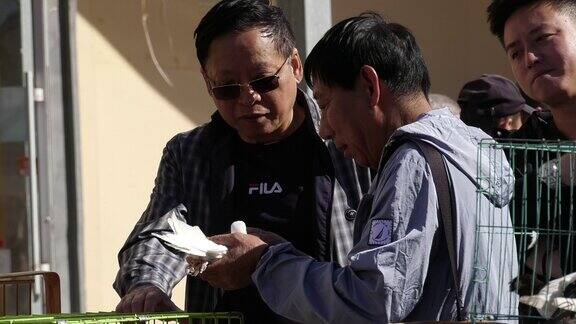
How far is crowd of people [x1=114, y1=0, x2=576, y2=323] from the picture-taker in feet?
9.20

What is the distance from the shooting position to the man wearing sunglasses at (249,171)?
3689 mm

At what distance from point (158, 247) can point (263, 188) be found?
13.8 inches

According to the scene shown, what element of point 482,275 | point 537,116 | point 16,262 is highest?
point 537,116

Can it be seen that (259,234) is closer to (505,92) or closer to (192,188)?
(192,188)

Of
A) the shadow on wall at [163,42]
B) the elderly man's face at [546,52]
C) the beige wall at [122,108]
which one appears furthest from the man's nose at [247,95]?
the shadow on wall at [163,42]

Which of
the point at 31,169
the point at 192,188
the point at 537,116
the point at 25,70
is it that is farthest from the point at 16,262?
the point at 537,116

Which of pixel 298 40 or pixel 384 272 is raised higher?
pixel 298 40

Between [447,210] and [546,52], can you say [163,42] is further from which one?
[447,210]

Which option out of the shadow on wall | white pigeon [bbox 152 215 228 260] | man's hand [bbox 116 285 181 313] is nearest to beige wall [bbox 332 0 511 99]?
the shadow on wall

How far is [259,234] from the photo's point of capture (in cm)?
321

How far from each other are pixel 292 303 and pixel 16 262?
4212 millimetres

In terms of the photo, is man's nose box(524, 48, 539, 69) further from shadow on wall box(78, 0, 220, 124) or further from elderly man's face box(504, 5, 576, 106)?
shadow on wall box(78, 0, 220, 124)

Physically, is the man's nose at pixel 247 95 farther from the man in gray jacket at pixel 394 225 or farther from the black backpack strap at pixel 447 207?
the black backpack strap at pixel 447 207

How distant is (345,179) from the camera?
→ 3.76m
